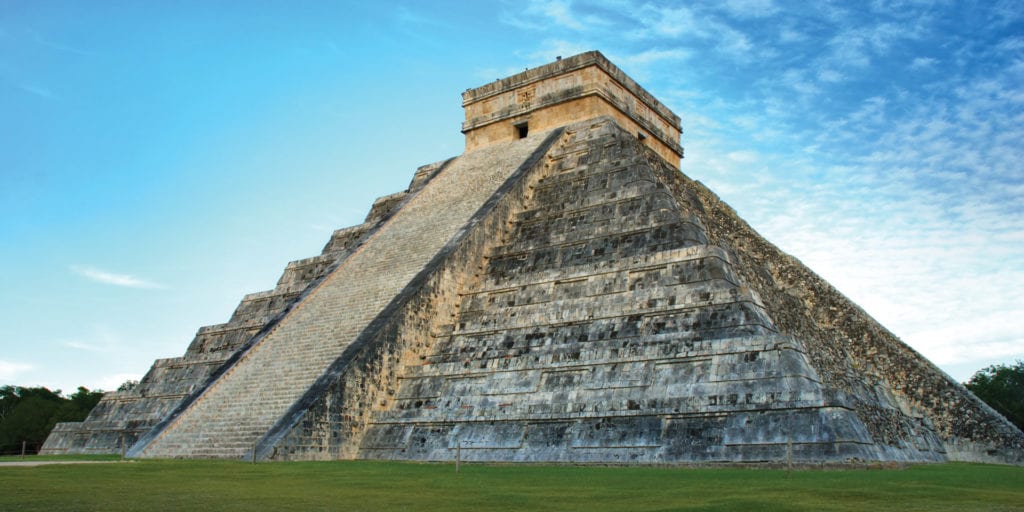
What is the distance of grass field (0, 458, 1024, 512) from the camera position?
5.90 metres

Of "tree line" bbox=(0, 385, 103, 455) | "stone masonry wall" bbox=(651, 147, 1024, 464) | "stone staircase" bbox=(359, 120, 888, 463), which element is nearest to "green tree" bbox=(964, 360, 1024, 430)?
"stone masonry wall" bbox=(651, 147, 1024, 464)

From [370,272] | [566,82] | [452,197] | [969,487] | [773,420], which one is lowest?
[969,487]

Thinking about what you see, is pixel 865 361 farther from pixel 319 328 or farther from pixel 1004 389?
Answer: pixel 1004 389

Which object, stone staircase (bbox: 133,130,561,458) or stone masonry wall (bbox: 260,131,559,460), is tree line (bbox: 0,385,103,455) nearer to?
stone staircase (bbox: 133,130,561,458)

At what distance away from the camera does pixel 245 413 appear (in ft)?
42.2

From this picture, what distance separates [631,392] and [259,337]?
23.6 feet

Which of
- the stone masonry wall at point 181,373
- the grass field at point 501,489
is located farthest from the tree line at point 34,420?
the grass field at point 501,489

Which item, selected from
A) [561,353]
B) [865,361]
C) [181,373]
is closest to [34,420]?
[181,373]

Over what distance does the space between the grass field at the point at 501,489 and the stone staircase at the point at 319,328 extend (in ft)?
9.11

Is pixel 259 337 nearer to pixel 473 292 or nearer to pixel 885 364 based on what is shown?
pixel 473 292

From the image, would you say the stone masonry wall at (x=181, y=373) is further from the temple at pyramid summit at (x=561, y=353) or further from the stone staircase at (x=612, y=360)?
the stone staircase at (x=612, y=360)

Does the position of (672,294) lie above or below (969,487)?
above

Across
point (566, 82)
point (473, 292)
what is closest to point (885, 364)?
point (473, 292)

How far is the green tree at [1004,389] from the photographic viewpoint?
24731 millimetres
